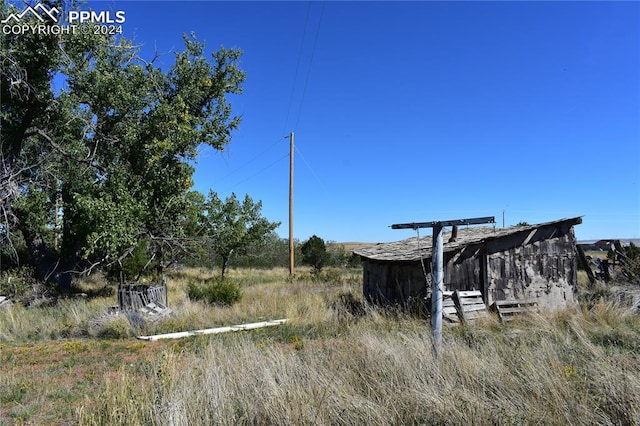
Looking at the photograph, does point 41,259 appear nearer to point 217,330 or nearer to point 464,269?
point 217,330

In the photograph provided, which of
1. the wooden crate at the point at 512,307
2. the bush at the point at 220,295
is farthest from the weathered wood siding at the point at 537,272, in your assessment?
the bush at the point at 220,295

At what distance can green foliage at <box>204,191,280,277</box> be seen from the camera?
23.0 metres

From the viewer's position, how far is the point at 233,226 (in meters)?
23.8

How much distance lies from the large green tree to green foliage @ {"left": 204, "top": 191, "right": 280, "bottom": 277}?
6.81 metres

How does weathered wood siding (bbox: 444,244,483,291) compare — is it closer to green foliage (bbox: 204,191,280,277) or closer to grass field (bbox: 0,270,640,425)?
grass field (bbox: 0,270,640,425)

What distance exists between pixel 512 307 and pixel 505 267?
1058 mm

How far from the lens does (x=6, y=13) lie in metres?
11.8

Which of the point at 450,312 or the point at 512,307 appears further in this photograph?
the point at 512,307

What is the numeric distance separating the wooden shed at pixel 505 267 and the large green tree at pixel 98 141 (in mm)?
7870

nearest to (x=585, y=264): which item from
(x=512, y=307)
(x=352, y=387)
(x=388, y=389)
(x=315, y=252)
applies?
(x=512, y=307)

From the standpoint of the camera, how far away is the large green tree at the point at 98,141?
12.8 meters

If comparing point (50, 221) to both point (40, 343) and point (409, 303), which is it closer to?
point (40, 343)

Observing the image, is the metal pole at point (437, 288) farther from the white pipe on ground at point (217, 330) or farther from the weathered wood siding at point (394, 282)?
the white pipe on ground at point (217, 330)

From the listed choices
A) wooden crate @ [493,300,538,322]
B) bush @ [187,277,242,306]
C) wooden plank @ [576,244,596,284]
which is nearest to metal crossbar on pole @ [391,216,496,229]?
wooden crate @ [493,300,538,322]
